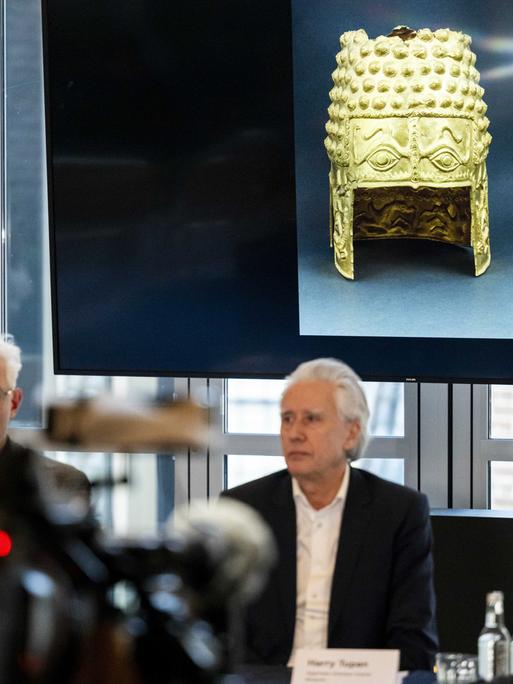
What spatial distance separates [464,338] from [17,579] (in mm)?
4048

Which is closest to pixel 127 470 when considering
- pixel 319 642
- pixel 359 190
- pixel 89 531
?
pixel 89 531

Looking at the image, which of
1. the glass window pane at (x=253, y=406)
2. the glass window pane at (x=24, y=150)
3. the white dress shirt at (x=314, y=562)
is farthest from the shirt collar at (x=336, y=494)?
the glass window pane at (x=24, y=150)

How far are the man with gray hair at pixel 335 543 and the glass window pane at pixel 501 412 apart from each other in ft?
5.01

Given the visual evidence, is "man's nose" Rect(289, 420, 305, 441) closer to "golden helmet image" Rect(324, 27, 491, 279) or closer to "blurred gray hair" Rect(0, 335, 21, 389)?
"blurred gray hair" Rect(0, 335, 21, 389)

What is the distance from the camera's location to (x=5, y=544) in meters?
0.41

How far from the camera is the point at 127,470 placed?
0.42 m

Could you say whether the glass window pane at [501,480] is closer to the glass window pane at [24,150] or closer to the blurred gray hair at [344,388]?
the blurred gray hair at [344,388]

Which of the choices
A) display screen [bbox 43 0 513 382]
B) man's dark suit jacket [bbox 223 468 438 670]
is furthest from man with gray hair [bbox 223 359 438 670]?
display screen [bbox 43 0 513 382]

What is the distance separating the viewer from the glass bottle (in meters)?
2.30

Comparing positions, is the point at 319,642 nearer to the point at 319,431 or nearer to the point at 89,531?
the point at 319,431

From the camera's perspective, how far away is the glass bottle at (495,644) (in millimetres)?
2299

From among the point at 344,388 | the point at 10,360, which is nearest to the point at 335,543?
the point at 344,388

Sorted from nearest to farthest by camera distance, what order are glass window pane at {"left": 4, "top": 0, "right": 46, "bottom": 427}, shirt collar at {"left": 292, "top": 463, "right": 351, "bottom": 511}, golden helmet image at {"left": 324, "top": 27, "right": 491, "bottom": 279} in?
shirt collar at {"left": 292, "top": 463, "right": 351, "bottom": 511}
golden helmet image at {"left": 324, "top": 27, "right": 491, "bottom": 279}
glass window pane at {"left": 4, "top": 0, "right": 46, "bottom": 427}

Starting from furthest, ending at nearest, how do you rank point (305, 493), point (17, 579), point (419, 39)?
point (419, 39), point (305, 493), point (17, 579)
